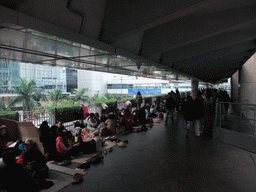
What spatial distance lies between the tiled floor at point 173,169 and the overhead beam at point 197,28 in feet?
13.5

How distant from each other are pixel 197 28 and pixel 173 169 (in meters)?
5.11

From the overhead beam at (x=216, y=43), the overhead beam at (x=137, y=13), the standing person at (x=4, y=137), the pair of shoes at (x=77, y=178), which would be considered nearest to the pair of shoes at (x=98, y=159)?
the pair of shoes at (x=77, y=178)

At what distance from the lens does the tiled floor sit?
383 cm

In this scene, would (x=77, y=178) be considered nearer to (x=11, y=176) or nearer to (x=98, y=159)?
(x=98, y=159)

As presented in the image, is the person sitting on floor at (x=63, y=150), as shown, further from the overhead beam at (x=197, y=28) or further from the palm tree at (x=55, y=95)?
the palm tree at (x=55, y=95)

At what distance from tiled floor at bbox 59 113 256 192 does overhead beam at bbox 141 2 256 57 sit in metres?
4.12

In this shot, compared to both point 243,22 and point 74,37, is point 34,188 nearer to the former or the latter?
point 74,37

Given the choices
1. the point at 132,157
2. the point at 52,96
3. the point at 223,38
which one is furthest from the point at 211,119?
the point at 52,96

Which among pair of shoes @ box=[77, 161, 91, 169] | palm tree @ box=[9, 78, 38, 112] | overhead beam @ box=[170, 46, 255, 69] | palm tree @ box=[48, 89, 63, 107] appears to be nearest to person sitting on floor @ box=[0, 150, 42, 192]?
pair of shoes @ box=[77, 161, 91, 169]

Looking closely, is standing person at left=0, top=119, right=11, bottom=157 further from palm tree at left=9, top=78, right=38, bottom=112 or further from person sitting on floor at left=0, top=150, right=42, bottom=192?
palm tree at left=9, top=78, right=38, bottom=112

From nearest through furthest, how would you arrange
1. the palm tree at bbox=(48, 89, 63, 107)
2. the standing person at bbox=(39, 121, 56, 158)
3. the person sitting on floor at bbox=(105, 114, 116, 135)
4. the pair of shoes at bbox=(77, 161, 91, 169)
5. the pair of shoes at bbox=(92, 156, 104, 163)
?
the pair of shoes at bbox=(77, 161, 91, 169)
the pair of shoes at bbox=(92, 156, 104, 163)
the standing person at bbox=(39, 121, 56, 158)
the person sitting on floor at bbox=(105, 114, 116, 135)
the palm tree at bbox=(48, 89, 63, 107)

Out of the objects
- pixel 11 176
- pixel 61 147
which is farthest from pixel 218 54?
pixel 11 176

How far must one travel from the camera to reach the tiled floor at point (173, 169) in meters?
3.83

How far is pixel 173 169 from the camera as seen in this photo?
15.1ft
